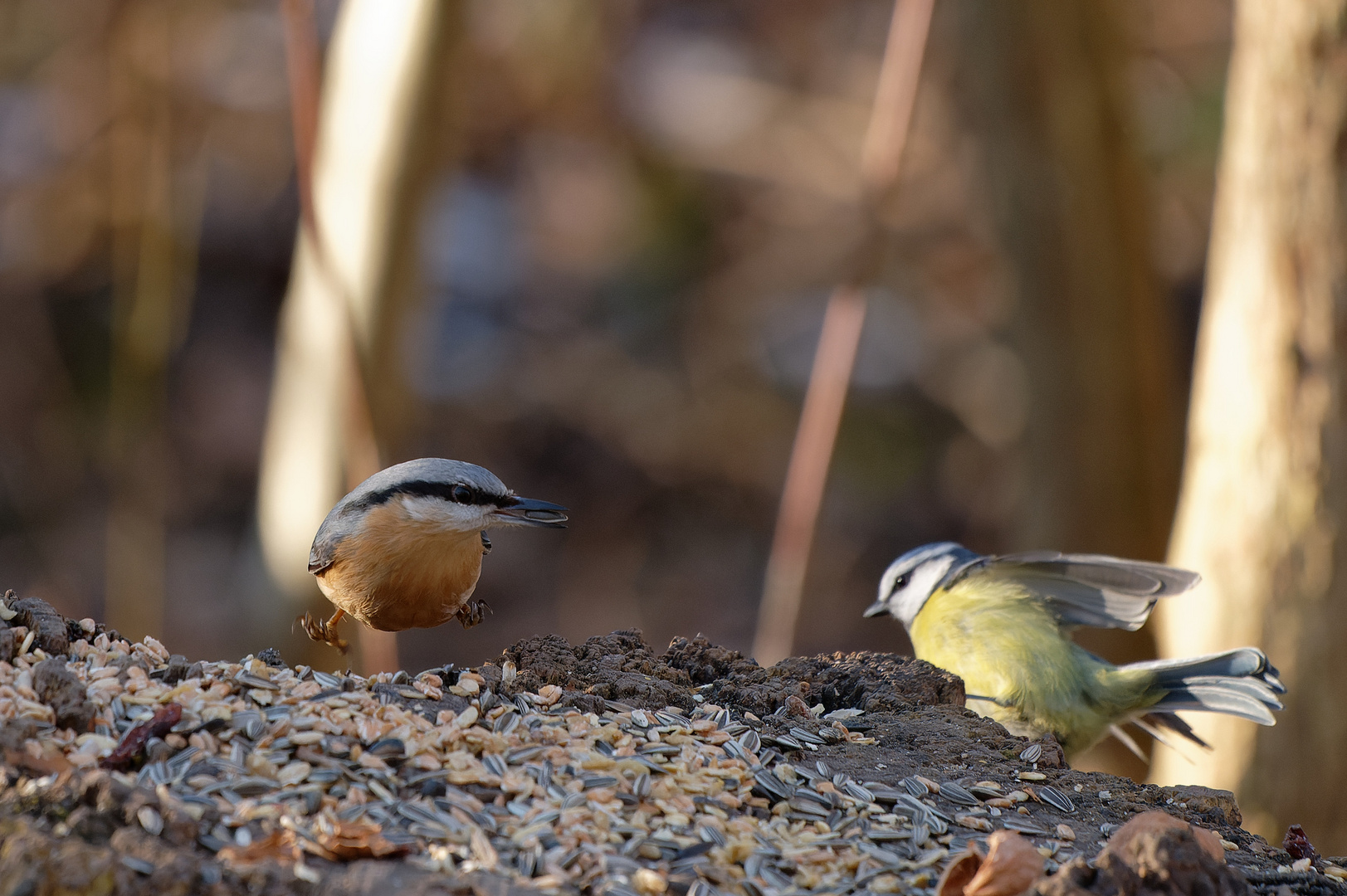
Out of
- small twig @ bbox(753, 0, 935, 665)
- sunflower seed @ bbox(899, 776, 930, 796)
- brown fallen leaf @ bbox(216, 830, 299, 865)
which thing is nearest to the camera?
brown fallen leaf @ bbox(216, 830, 299, 865)

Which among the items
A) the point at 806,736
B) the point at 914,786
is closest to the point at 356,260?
the point at 806,736

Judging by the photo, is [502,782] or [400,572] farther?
[400,572]

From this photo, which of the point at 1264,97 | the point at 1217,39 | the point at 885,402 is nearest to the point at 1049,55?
the point at 1264,97

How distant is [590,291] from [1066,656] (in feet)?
19.3

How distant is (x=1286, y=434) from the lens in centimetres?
348

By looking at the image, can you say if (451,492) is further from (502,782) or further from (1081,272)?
(1081,272)

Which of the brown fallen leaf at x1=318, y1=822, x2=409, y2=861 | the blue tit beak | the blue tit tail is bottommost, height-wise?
the brown fallen leaf at x1=318, y1=822, x2=409, y2=861

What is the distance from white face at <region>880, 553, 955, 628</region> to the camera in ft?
10.7

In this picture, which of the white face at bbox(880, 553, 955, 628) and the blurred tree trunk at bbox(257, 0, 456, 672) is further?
the blurred tree trunk at bbox(257, 0, 456, 672)

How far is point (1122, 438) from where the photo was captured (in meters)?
4.62

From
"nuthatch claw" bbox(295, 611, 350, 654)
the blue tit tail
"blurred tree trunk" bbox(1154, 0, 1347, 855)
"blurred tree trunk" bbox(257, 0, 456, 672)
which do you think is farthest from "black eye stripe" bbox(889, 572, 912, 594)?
"blurred tree trunk" bbox(257, 0, 456, 672)

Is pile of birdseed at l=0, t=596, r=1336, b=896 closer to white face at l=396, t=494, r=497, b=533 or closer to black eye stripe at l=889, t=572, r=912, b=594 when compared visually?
white face at l=396, t=494, r=497, b=533

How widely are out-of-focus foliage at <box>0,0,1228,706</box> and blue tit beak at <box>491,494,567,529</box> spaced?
15.5 feet

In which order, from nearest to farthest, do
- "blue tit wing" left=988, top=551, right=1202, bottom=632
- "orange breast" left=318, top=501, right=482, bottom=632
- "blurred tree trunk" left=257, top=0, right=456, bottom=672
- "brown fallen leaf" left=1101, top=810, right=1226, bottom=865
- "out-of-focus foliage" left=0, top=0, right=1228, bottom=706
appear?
"brown fallen leaf" left=1101, top=810, right=1226, bottom=865 < "orange breast" left=318, top=501, right=482, bottom=632 < "blue tit wing" left=988, top=551, right=1202, bottom=632 < "blurred tree trunk" left=257, top=0, right=456, bottom=672 < "out-of-focus foliage" left=0, top=0, right=1228, bottom=706
